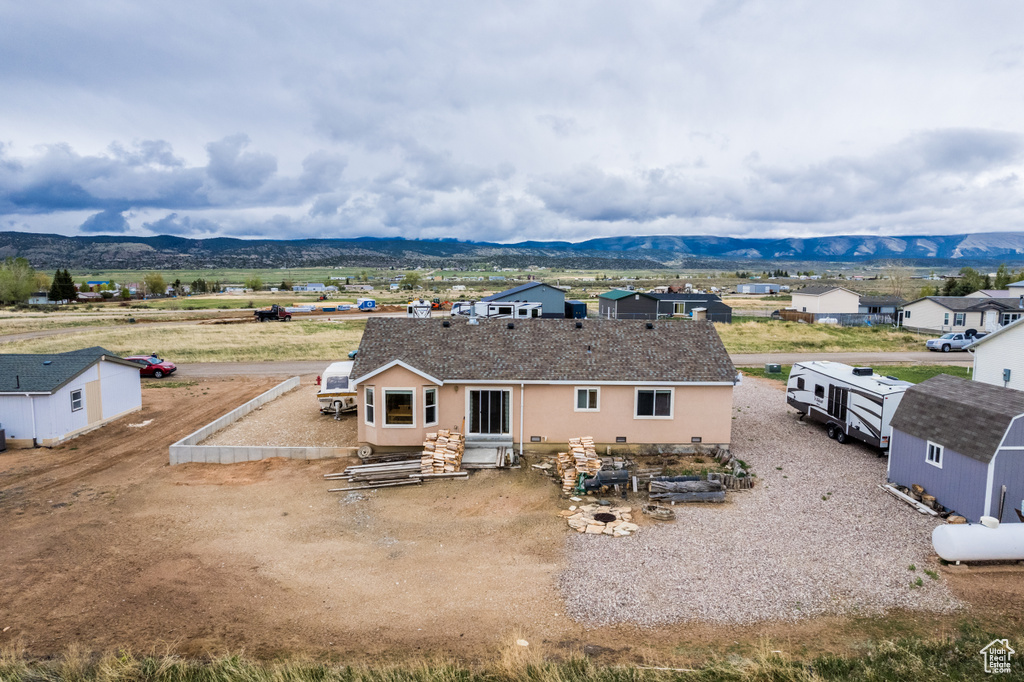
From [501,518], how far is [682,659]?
704 cm

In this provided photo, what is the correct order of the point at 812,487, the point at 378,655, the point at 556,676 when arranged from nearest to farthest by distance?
the point at 556,676 → the point at 378,655 → the point at 812,487

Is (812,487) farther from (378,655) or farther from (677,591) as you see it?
(378,655)

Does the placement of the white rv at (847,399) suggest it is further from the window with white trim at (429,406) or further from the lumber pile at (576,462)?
the window with white trim at (429,406)

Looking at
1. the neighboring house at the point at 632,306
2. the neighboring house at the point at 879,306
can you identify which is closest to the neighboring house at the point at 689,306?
the neighboring house at the point at 632,306

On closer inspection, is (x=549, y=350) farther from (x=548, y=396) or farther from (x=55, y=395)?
(x=55, y=395)

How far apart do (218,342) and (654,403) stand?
4466 cm

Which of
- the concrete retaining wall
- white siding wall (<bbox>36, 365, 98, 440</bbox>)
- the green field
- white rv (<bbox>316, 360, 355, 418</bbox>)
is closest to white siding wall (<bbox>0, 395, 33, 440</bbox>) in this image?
white siding wall (<bbox>36, 365, 98, 440</bbox>)

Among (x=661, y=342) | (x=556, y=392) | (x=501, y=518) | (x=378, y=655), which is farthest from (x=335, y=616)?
(x=661, y=342)

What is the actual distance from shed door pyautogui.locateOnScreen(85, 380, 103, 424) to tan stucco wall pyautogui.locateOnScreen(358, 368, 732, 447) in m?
14.0

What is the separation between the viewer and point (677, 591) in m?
12.7

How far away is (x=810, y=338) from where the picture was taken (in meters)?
55.3

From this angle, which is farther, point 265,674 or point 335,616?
point 335,616

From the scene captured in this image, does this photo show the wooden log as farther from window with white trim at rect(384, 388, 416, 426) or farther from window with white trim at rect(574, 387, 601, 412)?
window with white trim at rect(574, 387, 601, 412)

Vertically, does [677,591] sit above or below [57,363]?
below
